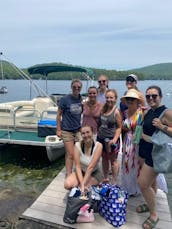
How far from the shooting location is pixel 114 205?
3.53 meters

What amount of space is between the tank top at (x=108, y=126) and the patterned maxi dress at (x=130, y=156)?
0.21 m

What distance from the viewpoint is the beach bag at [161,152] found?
301 centimetres

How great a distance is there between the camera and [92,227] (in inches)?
138

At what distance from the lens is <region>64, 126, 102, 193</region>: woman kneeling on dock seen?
3.88 meters

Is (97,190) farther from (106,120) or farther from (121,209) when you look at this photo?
(106,120)

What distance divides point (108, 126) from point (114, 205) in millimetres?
1143

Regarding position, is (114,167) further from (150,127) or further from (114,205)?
(150,127)

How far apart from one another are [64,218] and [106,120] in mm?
1462

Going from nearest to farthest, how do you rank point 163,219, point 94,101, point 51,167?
1. point 163,219
2. point 94,101
3. point 51,167

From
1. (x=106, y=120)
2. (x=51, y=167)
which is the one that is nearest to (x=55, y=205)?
(x=106, y=120)

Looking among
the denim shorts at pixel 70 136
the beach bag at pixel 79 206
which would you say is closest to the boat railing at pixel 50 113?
the denim shorts at pixel 70 136

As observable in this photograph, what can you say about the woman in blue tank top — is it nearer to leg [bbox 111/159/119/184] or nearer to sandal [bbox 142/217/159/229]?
sandal [bbox 142/217/159/229]

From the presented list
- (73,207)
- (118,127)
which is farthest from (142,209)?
(118,127)

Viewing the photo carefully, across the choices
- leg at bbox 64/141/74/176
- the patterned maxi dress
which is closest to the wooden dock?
the patterned maxi dress
